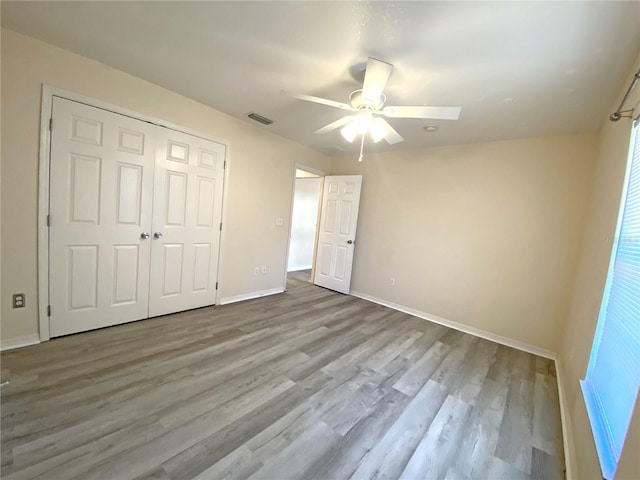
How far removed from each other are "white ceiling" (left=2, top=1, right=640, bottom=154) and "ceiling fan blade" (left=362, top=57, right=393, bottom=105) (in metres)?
0.12

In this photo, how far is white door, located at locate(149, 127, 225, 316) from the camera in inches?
109

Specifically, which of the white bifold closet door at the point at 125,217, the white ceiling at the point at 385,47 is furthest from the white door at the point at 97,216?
the white ceiling at the point at 385,47

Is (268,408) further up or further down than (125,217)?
further down

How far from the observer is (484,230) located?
324 centimetres

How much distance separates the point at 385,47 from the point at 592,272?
234 cm

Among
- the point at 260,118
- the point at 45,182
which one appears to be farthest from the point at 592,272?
the point at 45,182

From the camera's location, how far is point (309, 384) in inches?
77.2

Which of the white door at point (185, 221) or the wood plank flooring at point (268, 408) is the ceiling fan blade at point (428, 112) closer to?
the wood plank flooring at point (268, 408)

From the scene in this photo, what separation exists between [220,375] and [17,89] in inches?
106

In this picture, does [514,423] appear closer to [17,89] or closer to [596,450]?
[596,450]

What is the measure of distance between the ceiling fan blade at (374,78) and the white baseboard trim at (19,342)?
11.1ft

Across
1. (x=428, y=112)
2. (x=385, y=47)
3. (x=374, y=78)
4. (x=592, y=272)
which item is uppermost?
(x=385, y=47)

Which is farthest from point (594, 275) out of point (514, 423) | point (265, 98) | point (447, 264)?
point (265, 98)

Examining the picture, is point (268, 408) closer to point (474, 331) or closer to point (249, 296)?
point (249, 296)
